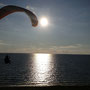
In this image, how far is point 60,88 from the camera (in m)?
11.6

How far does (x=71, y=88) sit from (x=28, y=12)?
8.74 m

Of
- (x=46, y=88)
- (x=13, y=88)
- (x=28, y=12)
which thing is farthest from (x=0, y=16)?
(x=46, y=88)

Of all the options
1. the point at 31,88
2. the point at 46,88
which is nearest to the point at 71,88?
the point at 46,88

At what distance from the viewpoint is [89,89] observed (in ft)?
37.4

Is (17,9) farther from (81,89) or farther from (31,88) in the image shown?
(81,89)

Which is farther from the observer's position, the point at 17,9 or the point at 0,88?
the point at 0,88

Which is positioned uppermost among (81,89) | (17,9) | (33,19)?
(17,9)

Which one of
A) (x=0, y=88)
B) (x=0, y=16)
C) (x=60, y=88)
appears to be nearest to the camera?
(x=0, y=16)

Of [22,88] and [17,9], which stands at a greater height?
[17,9]

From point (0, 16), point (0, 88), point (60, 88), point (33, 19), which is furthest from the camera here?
point (60, 88)

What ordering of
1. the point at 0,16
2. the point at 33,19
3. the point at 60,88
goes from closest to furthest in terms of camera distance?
the point at 0,16 → the point at 33,19 → the point at 60,88

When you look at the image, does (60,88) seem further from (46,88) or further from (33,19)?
(33,19)

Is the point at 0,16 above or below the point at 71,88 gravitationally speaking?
above

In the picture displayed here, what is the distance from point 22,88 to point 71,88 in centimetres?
430
